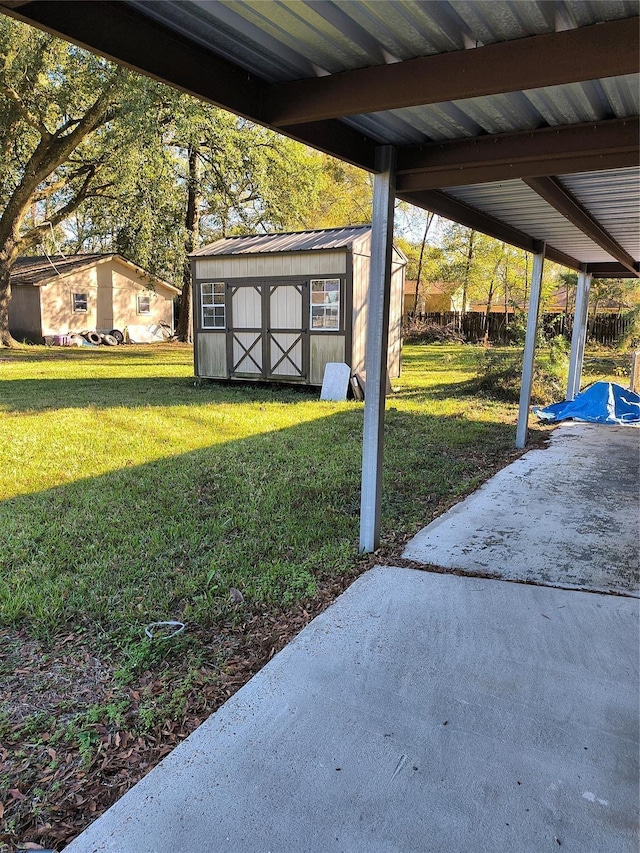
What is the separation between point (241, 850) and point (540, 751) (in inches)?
40.0

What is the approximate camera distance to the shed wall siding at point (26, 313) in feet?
72.2

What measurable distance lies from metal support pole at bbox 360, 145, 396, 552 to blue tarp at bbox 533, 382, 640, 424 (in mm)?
Result: 6038

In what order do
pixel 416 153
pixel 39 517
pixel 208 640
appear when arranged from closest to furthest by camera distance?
pixel 208 640 < pixel 416 153 < pixel 39 517

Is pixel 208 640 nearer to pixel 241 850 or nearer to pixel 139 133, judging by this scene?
pixel 241 850

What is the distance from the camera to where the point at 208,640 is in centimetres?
291

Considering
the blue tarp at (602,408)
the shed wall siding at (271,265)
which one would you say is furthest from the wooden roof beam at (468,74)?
the shed wall siding at (271,265)

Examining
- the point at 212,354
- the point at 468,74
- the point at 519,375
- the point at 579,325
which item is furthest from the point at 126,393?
the point at 468,74

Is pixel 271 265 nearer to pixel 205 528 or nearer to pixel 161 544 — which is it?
pixel 205 528

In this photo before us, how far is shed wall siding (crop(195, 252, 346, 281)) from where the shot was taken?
10859 mm

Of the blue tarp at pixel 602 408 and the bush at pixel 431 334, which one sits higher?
the bush at pixel 431 334

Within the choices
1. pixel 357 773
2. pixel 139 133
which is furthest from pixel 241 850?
→ pixel 139 133

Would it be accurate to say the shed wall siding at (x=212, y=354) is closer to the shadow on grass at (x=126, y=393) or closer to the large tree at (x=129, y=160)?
the shadow on grass at (x=126, y=393)

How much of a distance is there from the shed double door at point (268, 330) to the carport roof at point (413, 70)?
24.8 feet

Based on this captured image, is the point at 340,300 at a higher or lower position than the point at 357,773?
higher
